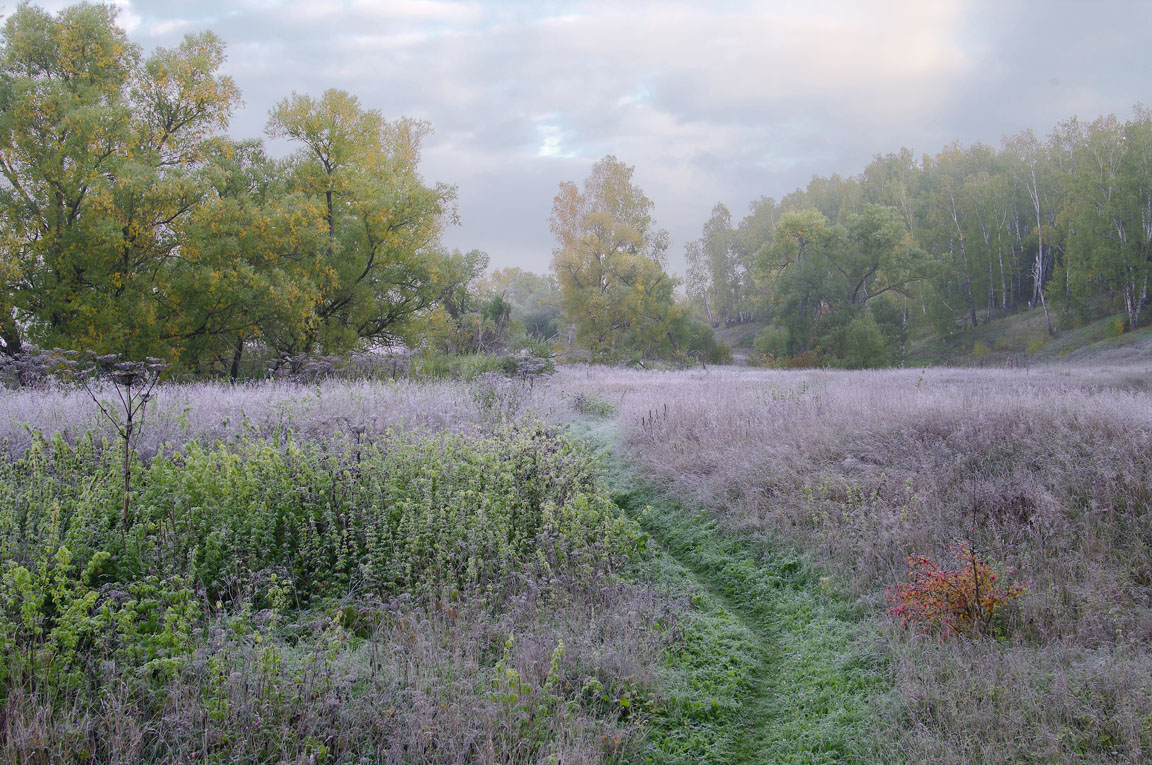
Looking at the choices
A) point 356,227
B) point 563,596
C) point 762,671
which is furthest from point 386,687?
point 356,227

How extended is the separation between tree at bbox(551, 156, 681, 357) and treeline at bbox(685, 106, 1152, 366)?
8.72 metres

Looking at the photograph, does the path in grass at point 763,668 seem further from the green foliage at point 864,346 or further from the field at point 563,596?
the green foliage at point 864,346

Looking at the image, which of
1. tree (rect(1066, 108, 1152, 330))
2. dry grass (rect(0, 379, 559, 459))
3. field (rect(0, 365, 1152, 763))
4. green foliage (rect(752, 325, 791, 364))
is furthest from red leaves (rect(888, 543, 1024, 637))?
tree (rect(1066, 108, 1152, 330))

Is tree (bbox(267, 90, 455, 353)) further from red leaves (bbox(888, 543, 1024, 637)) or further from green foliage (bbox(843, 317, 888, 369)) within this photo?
green foliage (bbox(843, 317, 888, 369))

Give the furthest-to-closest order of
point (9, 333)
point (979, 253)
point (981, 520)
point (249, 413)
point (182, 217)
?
point (979, 253)
point (182, 217)
point (9, 333)
point (249, 413)
point (981, 520)

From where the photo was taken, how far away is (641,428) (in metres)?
11.2

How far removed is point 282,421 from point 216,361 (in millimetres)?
15879

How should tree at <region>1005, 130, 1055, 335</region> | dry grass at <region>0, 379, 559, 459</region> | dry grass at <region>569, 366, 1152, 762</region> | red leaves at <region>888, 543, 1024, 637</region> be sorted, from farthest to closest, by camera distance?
1. tree at <region>1005, 130, 1055, 335</region>
2. dry grass at <region>0, 379, 559, 459</region>
3. red leaves at <region>888, 543, 1024, 637</region>
4. dry grass at <region>569, 366, 1152, 762</region>

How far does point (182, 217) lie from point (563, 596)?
60.2ft

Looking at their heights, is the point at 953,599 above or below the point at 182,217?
below

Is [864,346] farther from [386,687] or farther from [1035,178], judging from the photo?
[386,687]

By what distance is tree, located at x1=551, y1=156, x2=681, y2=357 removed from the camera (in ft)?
132

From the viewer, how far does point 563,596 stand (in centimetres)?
477

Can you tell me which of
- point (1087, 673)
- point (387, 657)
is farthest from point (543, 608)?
point (1087, 673)
